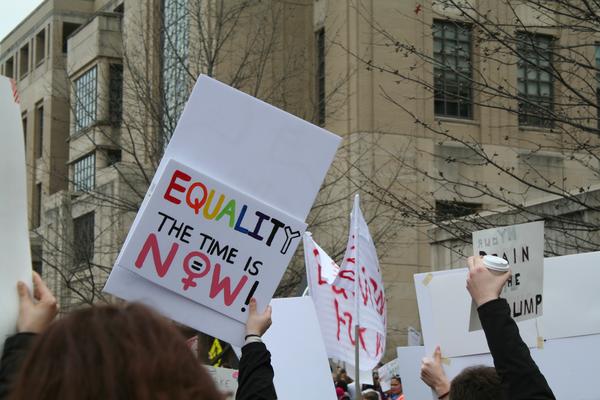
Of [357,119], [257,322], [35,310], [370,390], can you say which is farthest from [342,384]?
[35,310]

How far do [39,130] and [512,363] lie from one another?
4296 centimetres

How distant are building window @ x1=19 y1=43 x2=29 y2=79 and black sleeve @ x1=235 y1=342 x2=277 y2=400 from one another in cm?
4562

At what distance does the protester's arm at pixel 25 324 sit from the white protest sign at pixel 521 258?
92.1 inches

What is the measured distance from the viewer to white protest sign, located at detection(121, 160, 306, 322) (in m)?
4.56

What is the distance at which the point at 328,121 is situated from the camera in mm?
28062

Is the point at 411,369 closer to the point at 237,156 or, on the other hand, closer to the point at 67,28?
the point at 237,156

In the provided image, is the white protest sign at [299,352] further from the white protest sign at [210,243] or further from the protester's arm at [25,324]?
the protester's arm at [25,324]

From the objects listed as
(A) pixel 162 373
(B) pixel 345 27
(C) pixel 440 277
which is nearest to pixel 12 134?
(A) pixel 162 373

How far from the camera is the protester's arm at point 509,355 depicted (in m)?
3.26

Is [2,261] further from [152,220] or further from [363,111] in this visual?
[363,111]

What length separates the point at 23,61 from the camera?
48.7m

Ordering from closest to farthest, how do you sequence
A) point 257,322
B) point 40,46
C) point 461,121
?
point 257,322
point 461,121
point 40,46

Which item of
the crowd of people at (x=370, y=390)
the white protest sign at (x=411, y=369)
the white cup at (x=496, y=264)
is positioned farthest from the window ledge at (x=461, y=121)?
the white cup at (x=496, y=264)

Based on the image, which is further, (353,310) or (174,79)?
(174,79)
